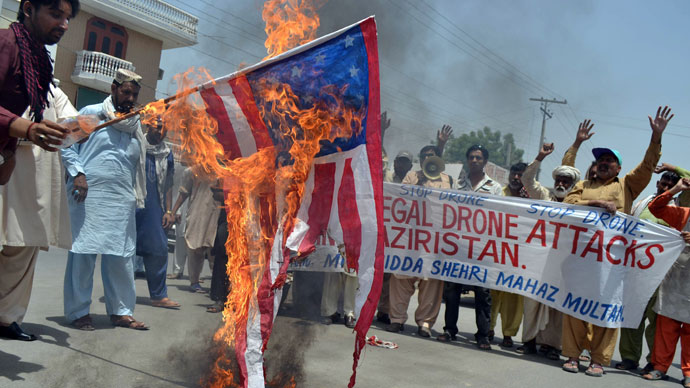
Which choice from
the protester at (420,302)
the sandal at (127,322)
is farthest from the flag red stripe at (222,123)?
the protester at (420,302)

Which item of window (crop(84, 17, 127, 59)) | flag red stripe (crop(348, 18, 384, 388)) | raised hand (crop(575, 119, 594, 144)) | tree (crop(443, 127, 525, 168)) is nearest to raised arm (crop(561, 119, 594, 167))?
raised hand (crop(575, 119, 594, 144))

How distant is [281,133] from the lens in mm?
3826

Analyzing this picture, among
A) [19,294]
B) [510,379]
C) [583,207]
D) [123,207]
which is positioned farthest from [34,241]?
[583,207]

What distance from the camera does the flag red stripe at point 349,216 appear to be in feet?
12.4

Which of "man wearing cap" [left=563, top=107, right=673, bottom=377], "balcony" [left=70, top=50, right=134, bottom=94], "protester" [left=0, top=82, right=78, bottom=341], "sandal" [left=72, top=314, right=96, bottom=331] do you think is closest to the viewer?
"protester" [left=0, top=82, right=78, bottom=341]

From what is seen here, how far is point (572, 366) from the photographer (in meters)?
6.11

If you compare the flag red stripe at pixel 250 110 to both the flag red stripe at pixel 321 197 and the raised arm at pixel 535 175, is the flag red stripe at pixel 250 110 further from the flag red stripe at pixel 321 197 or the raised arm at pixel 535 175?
the raised arm at pixel 535 175

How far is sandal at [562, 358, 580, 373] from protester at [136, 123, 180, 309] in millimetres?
4265

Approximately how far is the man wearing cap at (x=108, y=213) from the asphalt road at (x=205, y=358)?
27 centimetres

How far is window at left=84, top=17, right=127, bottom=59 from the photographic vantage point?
27672 mm

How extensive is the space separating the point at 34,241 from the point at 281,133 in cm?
210

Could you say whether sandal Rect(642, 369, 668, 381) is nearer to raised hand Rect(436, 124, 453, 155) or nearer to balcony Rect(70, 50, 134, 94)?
→ raised hand Rect(436, 124, 453, 155)

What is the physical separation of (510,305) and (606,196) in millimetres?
1713

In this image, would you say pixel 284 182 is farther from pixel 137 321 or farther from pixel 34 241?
pixel 137 321
